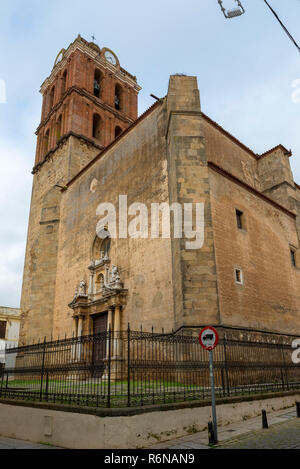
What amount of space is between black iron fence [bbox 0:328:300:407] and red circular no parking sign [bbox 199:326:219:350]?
3.52 feet

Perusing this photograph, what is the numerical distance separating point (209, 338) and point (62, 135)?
21833 millimetres

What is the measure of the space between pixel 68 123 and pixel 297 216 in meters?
16.3

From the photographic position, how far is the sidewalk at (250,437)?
18.5 ft

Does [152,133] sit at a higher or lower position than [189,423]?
higher

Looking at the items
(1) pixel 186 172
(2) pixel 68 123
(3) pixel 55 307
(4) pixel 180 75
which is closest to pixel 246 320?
(1) pixel 186 172

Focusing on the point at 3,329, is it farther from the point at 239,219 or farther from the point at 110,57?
the point at 239,219

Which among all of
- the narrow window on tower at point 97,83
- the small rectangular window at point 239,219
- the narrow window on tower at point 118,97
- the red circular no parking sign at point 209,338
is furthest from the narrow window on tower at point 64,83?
the red circular no parking sign at point 209,338

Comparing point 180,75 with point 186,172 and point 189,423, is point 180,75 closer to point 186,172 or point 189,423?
point 186,172

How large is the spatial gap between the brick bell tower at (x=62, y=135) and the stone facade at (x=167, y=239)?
3.8 inches

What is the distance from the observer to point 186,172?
500 inches

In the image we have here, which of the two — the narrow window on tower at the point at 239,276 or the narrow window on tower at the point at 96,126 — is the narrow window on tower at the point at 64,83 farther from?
the narrow window on tower at the point at 239,276

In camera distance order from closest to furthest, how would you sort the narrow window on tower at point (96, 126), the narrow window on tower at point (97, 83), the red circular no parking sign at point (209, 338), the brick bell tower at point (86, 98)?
the red circular no parking sign at point (209, 338) → the brick bell tower at point (86, 98) → the narrow window on tower at point (96, 126) → the narrow window on tower at point (97, 83)

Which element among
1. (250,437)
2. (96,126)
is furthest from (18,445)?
(96,126)

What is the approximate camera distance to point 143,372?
826 centimetres
